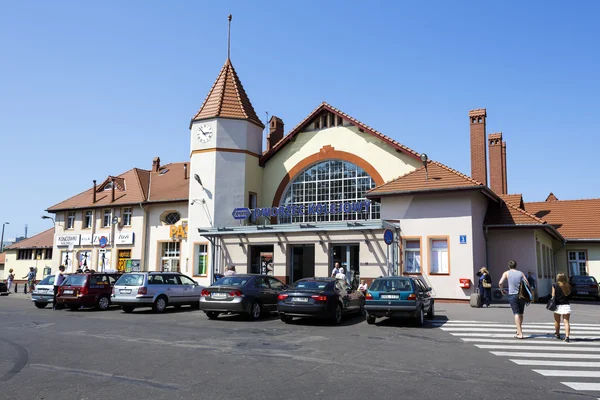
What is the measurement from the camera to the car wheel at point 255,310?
15.6m

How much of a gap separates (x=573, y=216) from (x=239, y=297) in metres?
29.1

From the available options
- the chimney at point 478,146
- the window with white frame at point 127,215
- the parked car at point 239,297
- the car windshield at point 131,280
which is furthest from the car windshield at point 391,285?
the window with white frame at point 127,215

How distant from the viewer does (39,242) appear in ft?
169

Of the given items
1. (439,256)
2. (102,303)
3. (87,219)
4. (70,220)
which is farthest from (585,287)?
(70,220)

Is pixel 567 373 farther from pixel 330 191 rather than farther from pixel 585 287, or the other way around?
pixel 585 287

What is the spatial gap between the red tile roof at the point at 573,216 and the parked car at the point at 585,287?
353cm

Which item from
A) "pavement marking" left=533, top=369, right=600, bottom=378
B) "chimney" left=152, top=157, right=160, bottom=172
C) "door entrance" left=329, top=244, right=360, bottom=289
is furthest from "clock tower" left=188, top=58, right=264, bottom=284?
"pavement marking" left=533, top=369, right=600, bottom=378

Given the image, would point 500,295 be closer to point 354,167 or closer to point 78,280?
point 354,167

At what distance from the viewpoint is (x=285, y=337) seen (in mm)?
11773

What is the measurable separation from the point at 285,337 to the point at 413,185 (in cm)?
1275

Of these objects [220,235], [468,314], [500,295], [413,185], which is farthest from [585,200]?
[220,235]

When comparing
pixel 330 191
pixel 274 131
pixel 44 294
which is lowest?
pixel 44 294

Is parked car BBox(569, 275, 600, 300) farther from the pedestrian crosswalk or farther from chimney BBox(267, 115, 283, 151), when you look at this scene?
chimney BBox(267, 115, 283, 151)

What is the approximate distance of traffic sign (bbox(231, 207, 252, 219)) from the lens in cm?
2644
